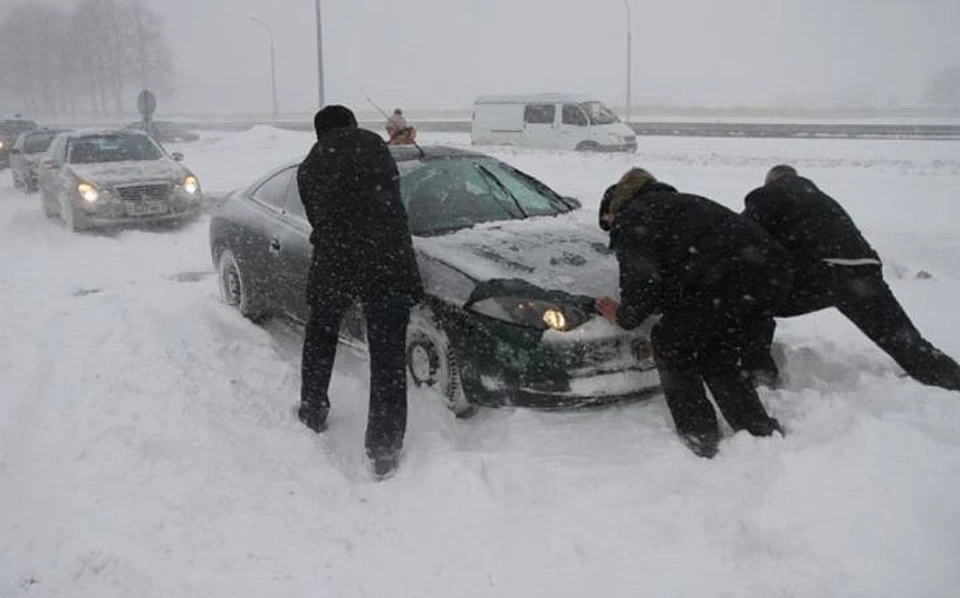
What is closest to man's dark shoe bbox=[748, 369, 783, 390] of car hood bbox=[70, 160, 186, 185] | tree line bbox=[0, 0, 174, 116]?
car hood bbox=[70, 160, 186, 185]

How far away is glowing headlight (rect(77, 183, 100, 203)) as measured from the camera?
10.8 metres

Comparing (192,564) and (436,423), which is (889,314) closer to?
(436,423)

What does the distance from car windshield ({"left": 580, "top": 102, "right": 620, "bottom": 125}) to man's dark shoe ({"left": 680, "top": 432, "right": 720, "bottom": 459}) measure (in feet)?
59.6

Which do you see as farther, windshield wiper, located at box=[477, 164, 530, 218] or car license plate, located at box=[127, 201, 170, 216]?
car license plate, located at box=[127, 201, 170, 216]

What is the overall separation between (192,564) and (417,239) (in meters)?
2.29

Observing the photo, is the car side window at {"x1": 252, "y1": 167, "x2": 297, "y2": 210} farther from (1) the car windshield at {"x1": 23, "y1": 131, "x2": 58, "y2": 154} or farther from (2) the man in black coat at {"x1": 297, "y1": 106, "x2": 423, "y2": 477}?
(1) the car windshield at {"x1": 23, "y1": 131, "x2": 58, "y2": 154}

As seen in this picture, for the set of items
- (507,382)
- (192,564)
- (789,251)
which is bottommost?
(192,564)

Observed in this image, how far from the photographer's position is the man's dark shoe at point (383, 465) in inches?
153

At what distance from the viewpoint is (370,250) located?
381 centimetres

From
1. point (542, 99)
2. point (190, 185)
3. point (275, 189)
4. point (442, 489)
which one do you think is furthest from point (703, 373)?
point (542, 99)

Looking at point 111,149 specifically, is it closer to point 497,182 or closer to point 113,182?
point 113,182

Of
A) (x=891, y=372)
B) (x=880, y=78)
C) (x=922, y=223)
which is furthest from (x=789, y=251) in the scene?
(x=880, y=78)

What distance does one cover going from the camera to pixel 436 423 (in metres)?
4.33

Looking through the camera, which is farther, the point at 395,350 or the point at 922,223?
the point at 922,223
